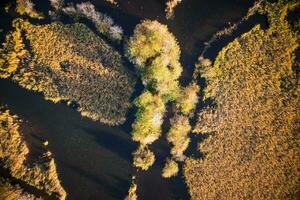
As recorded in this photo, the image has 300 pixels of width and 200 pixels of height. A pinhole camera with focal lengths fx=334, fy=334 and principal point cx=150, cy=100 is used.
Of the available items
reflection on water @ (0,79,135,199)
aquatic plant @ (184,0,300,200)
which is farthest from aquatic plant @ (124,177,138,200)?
aquatic plant @ (184,0,300,200)

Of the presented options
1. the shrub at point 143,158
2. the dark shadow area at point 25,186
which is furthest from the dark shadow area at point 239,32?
the dark shadow area at point 25,186

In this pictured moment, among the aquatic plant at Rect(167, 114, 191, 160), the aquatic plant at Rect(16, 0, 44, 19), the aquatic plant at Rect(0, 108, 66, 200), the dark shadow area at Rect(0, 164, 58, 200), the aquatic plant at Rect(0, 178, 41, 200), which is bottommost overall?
the aquatic plant at Rect(0, 178, 41, 200)

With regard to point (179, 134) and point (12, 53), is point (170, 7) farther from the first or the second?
point (12, 53)

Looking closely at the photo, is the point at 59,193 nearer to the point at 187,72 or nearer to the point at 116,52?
the point at 116,52

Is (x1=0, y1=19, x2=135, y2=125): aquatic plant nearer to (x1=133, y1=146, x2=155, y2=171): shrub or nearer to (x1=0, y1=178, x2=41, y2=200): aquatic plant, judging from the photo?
(x1=133, y1=146, x2=155, y2=171): shrub

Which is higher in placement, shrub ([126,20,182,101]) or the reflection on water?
shrub ([126,20,182,101])

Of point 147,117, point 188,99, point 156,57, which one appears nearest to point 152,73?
point 156,57
